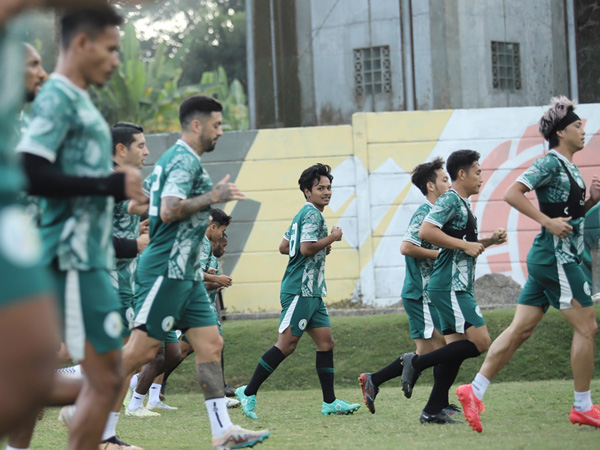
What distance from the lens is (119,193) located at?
386 centimetres

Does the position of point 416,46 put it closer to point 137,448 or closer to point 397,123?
point 397,123

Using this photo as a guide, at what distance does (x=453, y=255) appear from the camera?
7.34m

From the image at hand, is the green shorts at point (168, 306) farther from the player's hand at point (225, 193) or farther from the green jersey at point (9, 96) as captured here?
the green jersey at point (9, 96)

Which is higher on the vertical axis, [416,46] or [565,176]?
[416,46]

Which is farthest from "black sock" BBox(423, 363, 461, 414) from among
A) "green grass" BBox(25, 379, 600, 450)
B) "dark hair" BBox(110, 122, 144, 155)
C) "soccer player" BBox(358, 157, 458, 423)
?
"dark hair" BBox(110, 122, 144, 155)

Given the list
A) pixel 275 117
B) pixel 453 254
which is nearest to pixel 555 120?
pixel 453 254

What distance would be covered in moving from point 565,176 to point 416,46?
42.6 feet

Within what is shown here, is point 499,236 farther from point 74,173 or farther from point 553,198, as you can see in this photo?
point 74,173

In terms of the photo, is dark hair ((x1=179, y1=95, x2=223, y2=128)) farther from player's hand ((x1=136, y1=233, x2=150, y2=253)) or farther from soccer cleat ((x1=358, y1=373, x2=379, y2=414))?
soccer cleat ((x1=358, y1=373, x2=379, y2=414))

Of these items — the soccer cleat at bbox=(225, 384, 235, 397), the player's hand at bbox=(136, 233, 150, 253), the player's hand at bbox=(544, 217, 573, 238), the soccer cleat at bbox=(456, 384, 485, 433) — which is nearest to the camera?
the player's hand at bbox=(136, 233, 150, 253)

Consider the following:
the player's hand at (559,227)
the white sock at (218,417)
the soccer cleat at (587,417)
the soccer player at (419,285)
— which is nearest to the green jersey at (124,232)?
the white sock at (218,417)

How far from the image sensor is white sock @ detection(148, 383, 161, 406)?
930cm

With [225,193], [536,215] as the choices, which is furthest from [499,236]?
[225,193]

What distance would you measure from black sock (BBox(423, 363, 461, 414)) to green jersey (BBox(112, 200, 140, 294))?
101 inches
